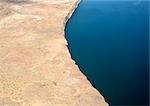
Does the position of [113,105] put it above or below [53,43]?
above

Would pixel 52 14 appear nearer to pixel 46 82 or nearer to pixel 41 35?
pixel 41 35

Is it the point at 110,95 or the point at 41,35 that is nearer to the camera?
the point at 110,95

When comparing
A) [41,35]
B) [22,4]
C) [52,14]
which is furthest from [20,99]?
[22,4]

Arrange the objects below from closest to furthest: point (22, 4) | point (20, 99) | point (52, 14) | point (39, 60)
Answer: point (20, 99) < point (39, 60) < point (52, 14) < point (22, 4)

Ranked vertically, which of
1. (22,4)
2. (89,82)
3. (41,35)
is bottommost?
(22,4)

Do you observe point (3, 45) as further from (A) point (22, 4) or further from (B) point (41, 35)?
(A) point (22, 4)

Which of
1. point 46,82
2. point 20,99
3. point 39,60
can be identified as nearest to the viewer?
point 20,99

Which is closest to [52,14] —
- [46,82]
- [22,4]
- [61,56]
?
[22,4]
